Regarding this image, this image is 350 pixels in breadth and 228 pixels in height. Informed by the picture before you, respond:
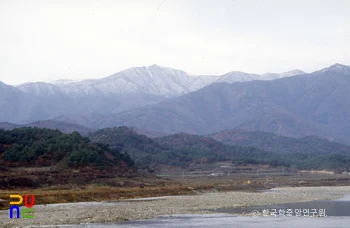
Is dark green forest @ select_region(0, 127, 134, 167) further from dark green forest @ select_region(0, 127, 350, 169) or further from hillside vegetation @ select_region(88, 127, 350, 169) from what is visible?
hillside vegetation @ select_region(88, 127, 350, 169)

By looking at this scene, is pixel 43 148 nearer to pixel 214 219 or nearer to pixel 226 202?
pixel 226 202

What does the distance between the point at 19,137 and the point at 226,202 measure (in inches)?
1629

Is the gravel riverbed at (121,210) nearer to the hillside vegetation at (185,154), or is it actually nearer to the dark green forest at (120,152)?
the dark green forest at (120,152)

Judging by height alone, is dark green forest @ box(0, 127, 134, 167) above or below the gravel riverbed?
above

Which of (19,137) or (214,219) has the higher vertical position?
(19,137)

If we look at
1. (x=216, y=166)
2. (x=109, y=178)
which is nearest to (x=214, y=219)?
(x=109, y=178)

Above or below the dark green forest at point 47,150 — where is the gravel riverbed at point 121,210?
below

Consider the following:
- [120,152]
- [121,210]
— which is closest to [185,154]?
[120,152]

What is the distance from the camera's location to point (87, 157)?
89.4 meters

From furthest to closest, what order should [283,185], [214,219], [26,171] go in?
[283,185] → [26,171] → [214,219]

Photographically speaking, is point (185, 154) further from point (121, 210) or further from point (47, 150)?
point (121, 210)

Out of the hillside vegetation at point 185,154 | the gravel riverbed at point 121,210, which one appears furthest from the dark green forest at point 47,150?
the hillside vegetation at point 185,154

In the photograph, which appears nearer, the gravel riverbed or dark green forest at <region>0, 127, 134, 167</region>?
the gravel riverbed

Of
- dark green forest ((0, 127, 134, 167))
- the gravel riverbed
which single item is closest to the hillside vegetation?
dark green forest ((0, 127, 134, 167))
